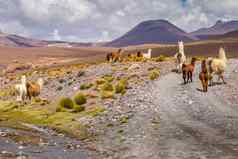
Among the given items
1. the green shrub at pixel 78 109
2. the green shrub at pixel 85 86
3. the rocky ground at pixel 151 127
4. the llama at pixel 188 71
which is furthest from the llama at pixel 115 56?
the green shrub at pixel 78 109

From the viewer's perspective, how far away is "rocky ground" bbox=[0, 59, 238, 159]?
653 inches

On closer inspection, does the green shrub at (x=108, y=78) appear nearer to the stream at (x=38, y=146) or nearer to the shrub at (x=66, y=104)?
the shrub at (x=66, y=104)

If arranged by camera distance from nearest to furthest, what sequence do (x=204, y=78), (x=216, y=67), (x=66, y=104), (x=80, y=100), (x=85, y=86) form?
(x=204, y=78) < (x=216, y=67) < (x=66, y=104) < (x=80, y=100) < (x=85, y=86)

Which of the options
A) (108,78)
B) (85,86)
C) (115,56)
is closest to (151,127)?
(85,86)

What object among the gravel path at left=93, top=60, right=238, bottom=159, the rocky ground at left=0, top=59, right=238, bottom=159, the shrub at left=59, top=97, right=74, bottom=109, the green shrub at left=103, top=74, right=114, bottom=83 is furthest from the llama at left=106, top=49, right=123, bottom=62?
the shrub at left=59, top=97, right=74, bottom=109

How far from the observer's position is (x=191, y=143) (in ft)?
56.2

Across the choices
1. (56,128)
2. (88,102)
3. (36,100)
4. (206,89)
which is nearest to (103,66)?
(36,100)

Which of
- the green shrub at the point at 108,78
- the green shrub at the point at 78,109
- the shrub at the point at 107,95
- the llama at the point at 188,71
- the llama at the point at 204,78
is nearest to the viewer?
the llama at the point at 204,78

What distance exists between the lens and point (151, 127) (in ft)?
69.9

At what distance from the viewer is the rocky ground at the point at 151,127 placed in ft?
54.4

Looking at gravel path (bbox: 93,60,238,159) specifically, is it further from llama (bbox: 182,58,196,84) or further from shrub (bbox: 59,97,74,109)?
shrub (bbox: 59,97,74,109)

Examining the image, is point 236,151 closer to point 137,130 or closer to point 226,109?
point 137,130

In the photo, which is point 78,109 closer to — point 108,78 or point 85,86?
point 85,86

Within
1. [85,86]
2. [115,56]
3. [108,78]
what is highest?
[115,56]
